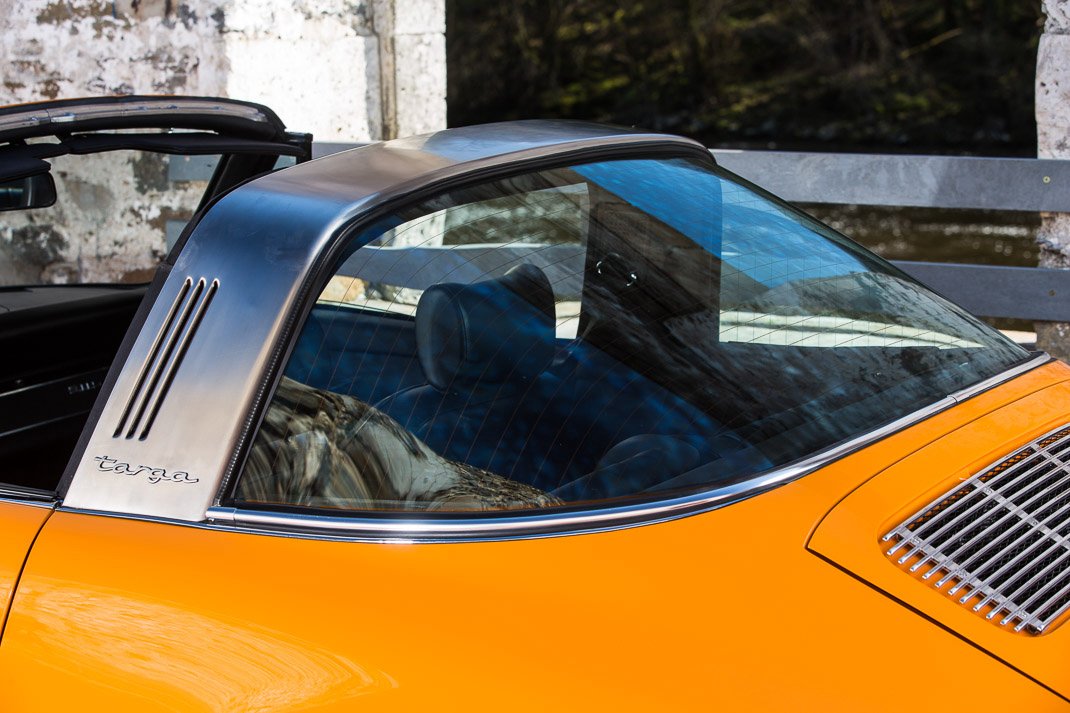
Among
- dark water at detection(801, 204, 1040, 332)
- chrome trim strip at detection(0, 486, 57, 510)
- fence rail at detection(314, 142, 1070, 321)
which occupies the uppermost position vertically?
chrome trim strip at detection(0, 486, 57, 510)

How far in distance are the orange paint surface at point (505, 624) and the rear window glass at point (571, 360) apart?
11 cm

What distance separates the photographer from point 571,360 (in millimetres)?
1634

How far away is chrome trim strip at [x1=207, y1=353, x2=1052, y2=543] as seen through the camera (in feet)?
4.73

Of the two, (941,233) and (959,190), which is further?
(941,233)

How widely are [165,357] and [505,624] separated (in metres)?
0.63

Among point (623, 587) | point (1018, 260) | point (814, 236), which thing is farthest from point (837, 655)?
point (1018, 260)

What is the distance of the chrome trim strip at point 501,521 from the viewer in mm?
1441

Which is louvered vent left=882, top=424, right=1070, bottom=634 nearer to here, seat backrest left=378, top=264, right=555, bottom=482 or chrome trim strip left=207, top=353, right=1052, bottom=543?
chrome trim strip left=207, top=353, right=1052, bottom=543

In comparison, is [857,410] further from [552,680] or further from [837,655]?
[552,680]

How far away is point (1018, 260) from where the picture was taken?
10.7m

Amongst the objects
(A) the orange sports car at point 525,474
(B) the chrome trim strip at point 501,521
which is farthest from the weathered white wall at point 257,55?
(B) the chrome trim strip at point 501,521

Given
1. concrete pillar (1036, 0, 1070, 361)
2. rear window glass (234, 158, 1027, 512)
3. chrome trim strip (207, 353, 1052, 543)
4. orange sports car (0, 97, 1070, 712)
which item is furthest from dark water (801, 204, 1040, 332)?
chrome trim strip (207, 353, 1052, 543)

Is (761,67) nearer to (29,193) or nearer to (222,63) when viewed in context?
(222,63)

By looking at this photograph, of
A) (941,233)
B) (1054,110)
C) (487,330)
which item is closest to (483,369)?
(487,330)
